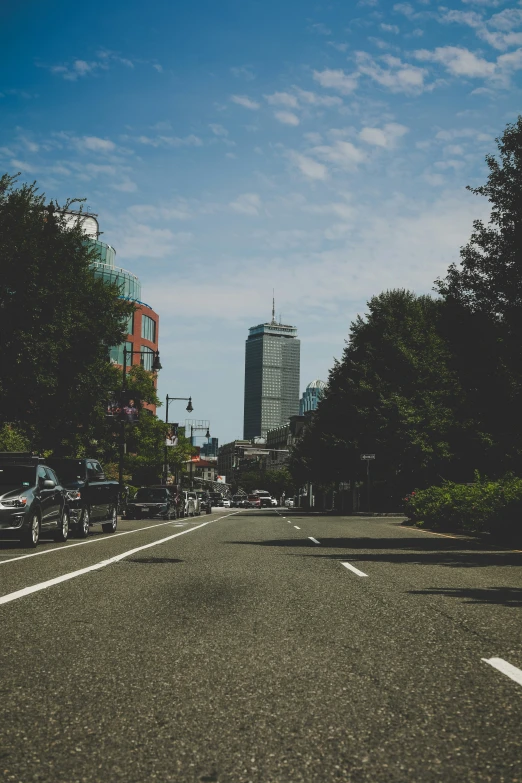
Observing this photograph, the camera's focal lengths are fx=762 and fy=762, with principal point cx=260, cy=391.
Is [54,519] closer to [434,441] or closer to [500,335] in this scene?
[500,335]

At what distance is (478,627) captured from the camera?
661 centimetres

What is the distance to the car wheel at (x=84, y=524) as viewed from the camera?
1950cm

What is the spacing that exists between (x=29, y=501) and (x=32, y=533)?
0.71m

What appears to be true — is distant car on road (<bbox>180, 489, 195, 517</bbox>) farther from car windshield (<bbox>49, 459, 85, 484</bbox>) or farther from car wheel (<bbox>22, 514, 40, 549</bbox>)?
car wheel (<bbox>22, 514, 40, 549</bbox>)

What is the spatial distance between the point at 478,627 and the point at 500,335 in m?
12.4

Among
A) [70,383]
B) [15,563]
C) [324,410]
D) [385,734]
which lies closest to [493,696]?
[385,734]

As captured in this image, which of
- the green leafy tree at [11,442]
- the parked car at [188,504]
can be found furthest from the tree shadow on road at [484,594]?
the parked car at [188,504]

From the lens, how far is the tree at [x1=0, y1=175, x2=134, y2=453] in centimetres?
2155

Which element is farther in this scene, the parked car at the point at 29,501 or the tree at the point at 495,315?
the tree at the point at 495,315

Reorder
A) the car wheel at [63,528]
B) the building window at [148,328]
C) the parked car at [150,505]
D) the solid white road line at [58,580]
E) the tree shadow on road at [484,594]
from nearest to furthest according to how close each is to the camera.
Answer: the tree shadow on road at [484,594], the solid white road line at [58,580], the car wheel at [63,528], the parked car at [150,505], the building window at [148,328]

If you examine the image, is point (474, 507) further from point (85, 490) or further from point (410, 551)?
point (85, 490)

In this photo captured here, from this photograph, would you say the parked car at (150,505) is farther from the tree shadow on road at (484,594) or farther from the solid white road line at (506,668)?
the solid white road line at (506,668)

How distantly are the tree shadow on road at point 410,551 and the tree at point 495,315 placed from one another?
3.15m

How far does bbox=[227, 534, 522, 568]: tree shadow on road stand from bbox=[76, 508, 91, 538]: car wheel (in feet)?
13.6
